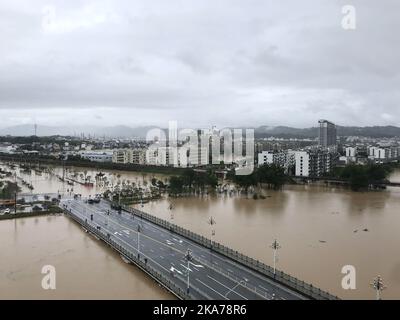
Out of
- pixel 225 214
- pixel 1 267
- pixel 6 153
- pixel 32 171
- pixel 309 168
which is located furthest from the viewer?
pixel 6 153

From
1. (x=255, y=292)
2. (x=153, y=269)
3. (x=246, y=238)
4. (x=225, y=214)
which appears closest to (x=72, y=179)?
(x=225, y=214)

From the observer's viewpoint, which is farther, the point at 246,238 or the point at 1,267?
the point at 246,238

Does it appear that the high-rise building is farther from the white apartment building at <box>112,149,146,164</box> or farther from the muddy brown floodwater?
the muddy brown floodwater

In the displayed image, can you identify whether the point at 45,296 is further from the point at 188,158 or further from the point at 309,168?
the point at 188,158

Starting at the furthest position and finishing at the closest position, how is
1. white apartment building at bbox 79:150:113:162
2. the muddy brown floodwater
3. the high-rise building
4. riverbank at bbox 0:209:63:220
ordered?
the high-rise building → white apartment building at bbox 79:150:113:162 → riverbank at bbox 0:209:63:220 → the muddy brown floodwater

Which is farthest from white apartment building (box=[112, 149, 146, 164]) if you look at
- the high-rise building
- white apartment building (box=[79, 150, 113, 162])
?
the high-rise building

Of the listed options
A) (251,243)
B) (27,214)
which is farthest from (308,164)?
(27,214)

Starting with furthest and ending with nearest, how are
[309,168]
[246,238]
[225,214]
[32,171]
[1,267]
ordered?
[32,171] < [309,168] < [225,214] < [246,238] < [1,267]
